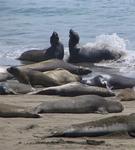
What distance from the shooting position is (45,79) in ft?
34.5

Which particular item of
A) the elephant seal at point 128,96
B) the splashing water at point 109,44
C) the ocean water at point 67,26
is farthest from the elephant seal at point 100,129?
the splashing water at point 109,44

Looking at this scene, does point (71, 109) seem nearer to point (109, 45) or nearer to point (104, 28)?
point (109, 45)

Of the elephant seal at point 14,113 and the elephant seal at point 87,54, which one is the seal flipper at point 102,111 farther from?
the elephant seal at point 87,54

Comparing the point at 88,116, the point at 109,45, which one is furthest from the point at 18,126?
the point at 109,45

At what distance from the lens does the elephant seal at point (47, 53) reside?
14.6 m

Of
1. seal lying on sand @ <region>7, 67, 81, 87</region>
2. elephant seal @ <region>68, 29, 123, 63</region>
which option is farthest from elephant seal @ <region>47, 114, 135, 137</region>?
elephant seal @ <region>68, 29, 123, 63</region>

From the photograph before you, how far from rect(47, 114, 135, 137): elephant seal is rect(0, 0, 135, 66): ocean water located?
8493mm

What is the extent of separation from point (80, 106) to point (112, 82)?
3.24 m

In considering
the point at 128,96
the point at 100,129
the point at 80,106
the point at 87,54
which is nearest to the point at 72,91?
the point at 128,96

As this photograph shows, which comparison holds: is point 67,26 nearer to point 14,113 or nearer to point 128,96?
point 128,96

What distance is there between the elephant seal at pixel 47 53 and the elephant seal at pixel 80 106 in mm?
7061

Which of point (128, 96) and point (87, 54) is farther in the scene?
point (87, 54)

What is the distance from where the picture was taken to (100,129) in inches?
209

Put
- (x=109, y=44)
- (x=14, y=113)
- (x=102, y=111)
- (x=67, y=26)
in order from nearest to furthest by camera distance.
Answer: (x=14, y=113), (x=102, y=111), (x=109, y=44), (x=67, y=26)
